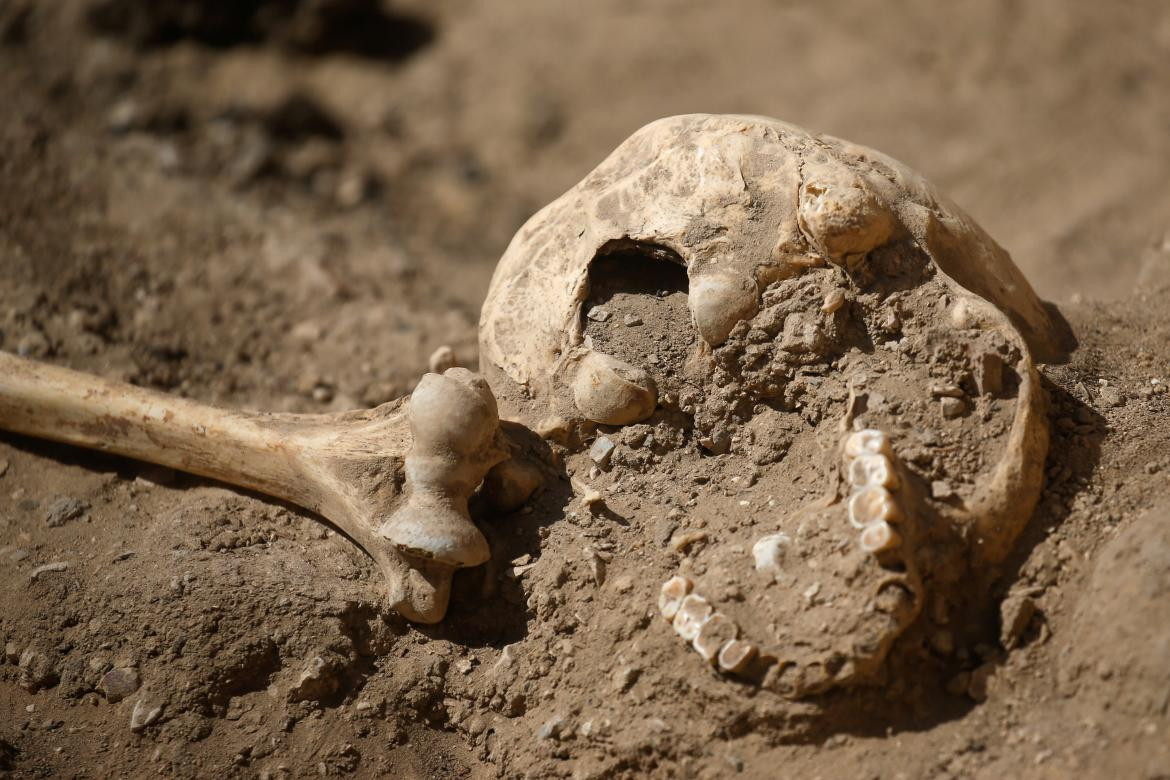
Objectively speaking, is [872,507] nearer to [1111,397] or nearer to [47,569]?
[1111,397]

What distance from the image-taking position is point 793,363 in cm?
202

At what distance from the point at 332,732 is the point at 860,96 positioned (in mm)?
3707

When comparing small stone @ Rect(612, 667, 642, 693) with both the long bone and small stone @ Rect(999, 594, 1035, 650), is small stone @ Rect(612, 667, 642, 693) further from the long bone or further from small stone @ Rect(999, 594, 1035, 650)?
small stone @ Rect(999, 594, 1035, 650)

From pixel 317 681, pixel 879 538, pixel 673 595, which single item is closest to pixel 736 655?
pixel 673 595

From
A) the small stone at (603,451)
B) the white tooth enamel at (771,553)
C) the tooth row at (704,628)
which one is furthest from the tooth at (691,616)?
the small stone at (603,451)

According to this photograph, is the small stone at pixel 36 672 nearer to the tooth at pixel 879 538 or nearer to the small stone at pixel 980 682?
the tooth at pixel 879 538

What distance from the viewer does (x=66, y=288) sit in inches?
135

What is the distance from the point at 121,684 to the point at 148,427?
0.62m

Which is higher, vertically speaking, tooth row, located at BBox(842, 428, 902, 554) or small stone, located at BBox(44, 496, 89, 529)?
tooth row, located at BBox(842, 428, 902, 554)

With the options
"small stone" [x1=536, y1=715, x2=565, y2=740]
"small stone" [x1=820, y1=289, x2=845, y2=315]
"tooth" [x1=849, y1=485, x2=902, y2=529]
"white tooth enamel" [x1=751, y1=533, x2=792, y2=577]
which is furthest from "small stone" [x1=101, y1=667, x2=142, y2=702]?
"small stone" [x1=820, y1=289, x2=845, y2=315]

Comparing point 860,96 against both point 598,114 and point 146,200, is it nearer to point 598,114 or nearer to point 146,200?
point 598,114

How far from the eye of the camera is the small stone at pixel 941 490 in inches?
69.9

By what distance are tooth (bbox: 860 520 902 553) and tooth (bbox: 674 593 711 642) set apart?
0.99ft

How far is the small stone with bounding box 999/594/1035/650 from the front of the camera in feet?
5.67
